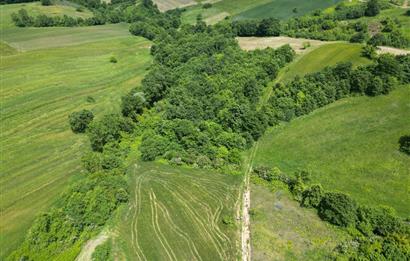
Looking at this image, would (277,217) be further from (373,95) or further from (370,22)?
(370,22)

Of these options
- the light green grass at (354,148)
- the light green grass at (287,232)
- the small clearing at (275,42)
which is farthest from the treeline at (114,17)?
the light green grass at (287,232)

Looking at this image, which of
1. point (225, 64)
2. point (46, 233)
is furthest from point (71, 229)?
point (225, 64)

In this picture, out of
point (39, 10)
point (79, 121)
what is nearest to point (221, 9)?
point (39, 10)

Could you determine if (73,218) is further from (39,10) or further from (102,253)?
(39,10)

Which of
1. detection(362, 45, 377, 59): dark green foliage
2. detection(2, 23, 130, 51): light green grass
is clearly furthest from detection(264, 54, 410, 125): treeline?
detection(2, 23, 130, 51): light green grass

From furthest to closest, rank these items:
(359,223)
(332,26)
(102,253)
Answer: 1. (332,26)
2. (359,223)
3. (102,253)

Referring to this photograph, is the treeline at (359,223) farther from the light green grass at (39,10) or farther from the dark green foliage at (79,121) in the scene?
the light green grass at (39,10)

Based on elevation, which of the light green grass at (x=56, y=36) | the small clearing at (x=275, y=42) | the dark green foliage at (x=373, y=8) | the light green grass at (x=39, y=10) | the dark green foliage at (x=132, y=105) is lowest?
the dark green foliage at (x=132, y=105)
